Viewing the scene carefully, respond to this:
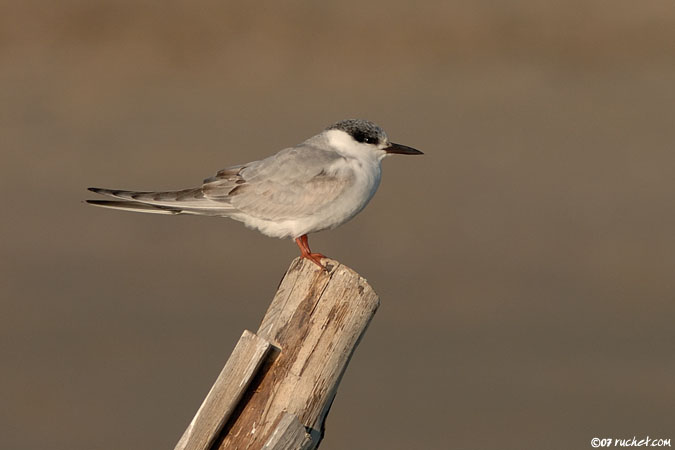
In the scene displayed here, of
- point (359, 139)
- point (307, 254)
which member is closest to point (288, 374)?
point (307, 254)

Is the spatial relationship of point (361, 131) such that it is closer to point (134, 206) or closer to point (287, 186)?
point (287, 186)

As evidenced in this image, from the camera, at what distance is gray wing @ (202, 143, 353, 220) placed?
670 centimetres

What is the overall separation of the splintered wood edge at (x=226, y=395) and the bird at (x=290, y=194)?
5.53ft

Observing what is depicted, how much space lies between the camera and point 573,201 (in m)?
14.6

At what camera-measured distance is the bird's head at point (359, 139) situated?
23.2 ft

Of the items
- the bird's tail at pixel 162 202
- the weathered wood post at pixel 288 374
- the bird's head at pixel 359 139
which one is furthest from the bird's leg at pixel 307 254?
the bird's head at pixel 359 139

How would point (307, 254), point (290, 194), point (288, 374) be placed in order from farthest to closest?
point (290, 194) < point (307, 254) < point (288, 374)

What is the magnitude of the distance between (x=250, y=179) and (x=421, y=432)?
4415mm

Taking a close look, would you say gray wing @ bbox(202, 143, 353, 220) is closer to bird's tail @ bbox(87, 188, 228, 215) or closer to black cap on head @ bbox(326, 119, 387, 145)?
bird's tail @ bbox(87, 188, 228, 215)

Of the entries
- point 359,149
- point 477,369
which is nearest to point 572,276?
point 477,369

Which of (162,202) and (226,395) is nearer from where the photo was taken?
(226,395)

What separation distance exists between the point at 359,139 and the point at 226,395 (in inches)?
102

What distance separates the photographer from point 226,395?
4.87m

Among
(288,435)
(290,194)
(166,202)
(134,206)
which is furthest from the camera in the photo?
(290,194)
